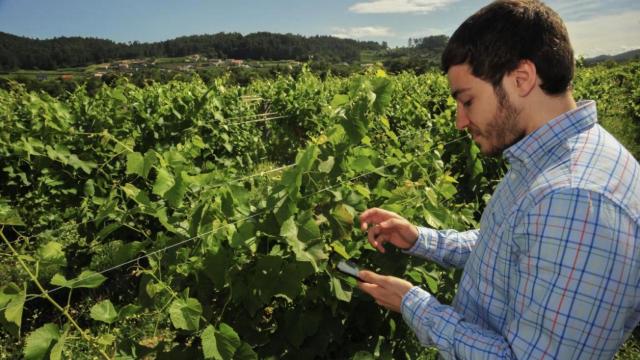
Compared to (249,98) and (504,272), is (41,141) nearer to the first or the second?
(504,272)

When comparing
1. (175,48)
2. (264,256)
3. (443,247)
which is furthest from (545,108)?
(175,48)

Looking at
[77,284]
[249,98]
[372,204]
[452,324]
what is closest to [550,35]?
[452,324]

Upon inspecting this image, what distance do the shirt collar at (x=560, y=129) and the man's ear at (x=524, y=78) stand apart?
0.11 m

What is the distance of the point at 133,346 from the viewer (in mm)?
1877

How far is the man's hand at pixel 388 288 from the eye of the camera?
1.39 m

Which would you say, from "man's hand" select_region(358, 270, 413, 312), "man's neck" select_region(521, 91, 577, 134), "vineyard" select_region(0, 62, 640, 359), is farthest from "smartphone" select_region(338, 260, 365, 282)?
"man's neck" select_region(521, 91, 577, 134)

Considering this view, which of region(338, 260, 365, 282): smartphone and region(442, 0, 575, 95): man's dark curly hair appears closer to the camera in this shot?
region(442, 0, 575, 95): man's dark curly hair

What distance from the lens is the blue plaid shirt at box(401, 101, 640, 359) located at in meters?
0.93

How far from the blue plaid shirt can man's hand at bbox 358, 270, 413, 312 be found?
0.53 ft

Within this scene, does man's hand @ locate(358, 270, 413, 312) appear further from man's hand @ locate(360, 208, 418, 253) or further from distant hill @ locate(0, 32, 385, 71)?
distant hill @ locate(0, 32, 385, 71)

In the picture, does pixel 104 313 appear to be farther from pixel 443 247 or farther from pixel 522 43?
pixel 522 43

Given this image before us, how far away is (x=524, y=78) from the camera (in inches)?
45.2

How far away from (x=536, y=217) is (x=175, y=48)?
5092cm

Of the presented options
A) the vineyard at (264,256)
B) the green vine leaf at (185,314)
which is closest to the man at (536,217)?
the vineyard at (264,256)
